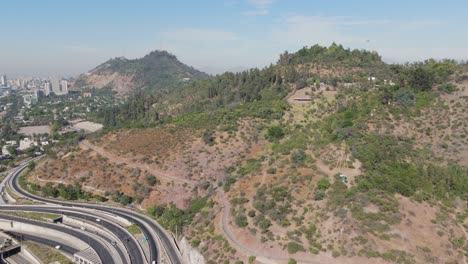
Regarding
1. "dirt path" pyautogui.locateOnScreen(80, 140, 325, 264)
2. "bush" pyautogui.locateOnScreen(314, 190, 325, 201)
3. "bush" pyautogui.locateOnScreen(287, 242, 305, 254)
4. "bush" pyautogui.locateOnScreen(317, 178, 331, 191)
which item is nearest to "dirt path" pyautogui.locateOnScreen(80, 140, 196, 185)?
"dirt path" pyautogui.locateOnScreen(80, 140, 325, 264)

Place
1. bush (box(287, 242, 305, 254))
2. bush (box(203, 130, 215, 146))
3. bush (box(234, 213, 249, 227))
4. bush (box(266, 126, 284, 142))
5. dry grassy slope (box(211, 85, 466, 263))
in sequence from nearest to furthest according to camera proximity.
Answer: dry grassy slope (box(211, 85, 466, 263)), bush (box(287, 242, 305, 254)), bush (box(234, 213, 249, 227)), bush (box(266, 126, 284, 142)), bush (box(203, 130, 215, 146))

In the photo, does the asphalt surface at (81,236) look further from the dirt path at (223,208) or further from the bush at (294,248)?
the bush at (294,248)

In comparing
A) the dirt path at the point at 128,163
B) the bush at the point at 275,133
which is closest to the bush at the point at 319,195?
the bush at the point at 275,133

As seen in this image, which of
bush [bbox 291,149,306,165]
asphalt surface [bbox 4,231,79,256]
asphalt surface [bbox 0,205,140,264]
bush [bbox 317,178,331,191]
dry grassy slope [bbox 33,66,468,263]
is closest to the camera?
dry grassy slope [bbox 33,66,468,263]

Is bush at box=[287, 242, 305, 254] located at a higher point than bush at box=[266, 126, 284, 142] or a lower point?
lower

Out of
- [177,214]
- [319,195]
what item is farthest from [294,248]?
[177,214]

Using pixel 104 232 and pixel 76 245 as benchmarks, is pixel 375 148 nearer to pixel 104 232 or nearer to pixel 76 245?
pixel 104 232

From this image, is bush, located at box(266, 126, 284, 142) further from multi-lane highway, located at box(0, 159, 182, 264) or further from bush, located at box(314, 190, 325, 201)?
multi-lane highway, located at box(0, 159, 182, 264)
